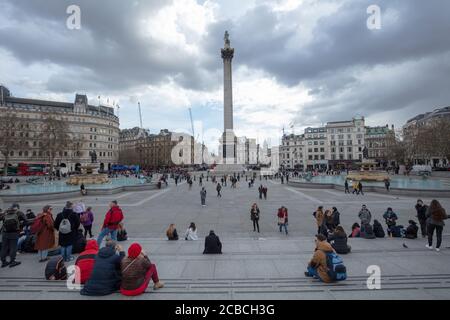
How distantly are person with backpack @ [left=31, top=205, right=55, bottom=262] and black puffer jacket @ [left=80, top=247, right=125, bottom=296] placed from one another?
10.5 feet

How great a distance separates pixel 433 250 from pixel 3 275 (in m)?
12.7

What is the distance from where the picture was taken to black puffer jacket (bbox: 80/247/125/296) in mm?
5211

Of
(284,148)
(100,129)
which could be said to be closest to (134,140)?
(100,129)

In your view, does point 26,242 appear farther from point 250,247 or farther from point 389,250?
point 389,250

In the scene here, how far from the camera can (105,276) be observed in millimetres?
5285

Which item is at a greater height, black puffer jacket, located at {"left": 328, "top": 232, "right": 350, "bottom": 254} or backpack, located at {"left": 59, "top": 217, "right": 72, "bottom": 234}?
backpack, located at {"left": 59, "top": 217, "right": 72, "bottom": 234}

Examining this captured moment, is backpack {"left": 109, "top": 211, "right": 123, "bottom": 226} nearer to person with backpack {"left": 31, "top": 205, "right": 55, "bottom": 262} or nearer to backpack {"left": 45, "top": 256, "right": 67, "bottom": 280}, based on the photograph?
person with backpack {"left": 31, "top": 205, "right": 55, "bottom": 262}

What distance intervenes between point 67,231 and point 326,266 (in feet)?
23.3

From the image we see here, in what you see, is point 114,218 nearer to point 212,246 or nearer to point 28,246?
point 28,246

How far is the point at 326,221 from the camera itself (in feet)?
34.9

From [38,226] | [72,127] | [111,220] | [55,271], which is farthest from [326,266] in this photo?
[72,127]

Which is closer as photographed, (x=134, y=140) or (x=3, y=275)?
(x=3, y=275)

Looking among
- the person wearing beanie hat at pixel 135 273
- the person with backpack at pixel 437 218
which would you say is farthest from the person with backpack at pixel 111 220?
Result: the person with backpack at pixel 437 218

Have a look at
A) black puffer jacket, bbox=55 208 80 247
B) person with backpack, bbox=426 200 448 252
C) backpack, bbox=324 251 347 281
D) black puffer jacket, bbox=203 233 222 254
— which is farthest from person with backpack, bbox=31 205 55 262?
person with backpack, bbox=426 200 448 252
